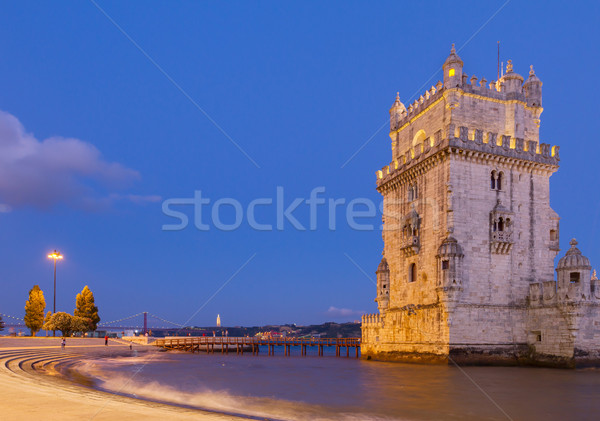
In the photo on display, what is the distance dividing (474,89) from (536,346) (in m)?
19.9

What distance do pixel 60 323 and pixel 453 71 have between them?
155 ft

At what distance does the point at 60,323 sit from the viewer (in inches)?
2234

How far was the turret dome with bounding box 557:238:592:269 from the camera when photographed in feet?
116

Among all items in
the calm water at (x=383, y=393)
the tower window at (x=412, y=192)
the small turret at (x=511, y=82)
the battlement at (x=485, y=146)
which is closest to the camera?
the calm water at (x=383, y=393)

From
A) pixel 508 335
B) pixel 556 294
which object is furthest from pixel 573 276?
pixel 508 335

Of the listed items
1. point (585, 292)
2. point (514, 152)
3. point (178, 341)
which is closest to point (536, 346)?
point (585, 292)

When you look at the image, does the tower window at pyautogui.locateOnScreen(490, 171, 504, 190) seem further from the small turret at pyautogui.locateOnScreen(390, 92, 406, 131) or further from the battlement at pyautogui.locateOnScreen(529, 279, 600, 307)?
the small turret at pyautogui.locateOnScreen(390, 92, 406, 131)

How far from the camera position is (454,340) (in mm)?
36812

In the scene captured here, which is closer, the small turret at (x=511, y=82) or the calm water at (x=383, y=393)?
the calm water at (x=383, y=393)

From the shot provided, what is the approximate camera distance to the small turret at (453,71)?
133 ft

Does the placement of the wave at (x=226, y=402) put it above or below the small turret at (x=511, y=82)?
below

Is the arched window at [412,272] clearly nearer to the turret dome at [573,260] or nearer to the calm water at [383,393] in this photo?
the calm water at [383,393]

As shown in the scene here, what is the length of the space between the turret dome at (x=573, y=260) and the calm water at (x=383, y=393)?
22.7 feet

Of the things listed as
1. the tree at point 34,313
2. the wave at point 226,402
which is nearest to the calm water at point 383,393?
the wave at point 226,402
